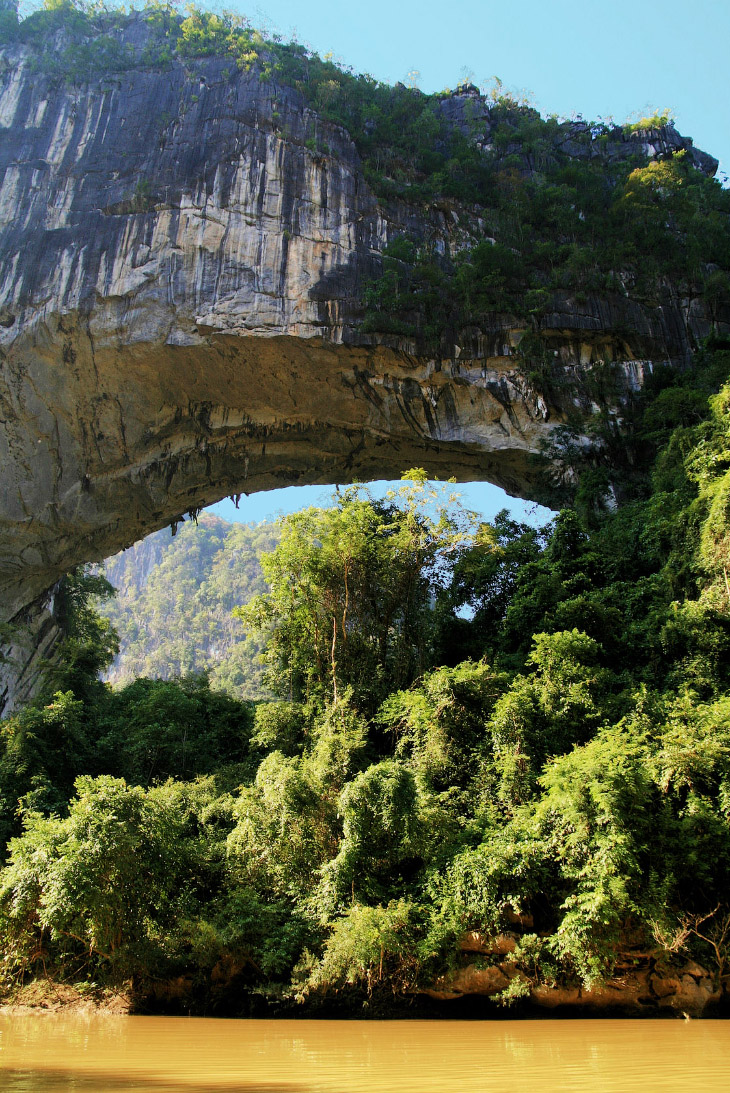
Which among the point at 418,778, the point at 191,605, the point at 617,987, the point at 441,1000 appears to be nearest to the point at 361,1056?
the point at 441,1000

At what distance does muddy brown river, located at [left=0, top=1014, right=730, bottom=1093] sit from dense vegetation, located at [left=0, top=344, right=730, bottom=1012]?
79 centimetres

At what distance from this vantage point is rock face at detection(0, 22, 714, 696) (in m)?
15.0

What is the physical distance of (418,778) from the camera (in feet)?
28.5

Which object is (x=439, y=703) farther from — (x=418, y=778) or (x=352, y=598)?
(x=352, y=598)

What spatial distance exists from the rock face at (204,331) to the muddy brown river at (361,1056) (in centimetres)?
1137

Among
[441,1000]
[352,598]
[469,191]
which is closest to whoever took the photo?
[441,1000]

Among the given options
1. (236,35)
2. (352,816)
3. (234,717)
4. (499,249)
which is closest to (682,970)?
(352,816)

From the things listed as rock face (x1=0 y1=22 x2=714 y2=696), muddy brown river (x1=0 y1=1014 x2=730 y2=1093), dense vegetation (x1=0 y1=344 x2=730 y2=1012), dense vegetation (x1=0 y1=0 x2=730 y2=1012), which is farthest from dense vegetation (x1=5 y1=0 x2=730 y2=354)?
muddy brown river (x1=0 y1=1014 x2=730 y2=1093)

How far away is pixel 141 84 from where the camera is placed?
17.0 metres

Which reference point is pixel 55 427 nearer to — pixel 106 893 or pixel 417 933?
pixel 106 893

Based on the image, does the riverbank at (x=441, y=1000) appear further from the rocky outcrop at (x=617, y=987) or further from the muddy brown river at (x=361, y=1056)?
the muddy brown river at (x=361, y=1056)

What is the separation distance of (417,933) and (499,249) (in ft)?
44.7

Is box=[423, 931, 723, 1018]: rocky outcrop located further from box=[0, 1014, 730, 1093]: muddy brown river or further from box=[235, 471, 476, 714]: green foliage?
box=[235, 471, 476, 714]: green foliage

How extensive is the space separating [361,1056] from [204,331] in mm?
12778
